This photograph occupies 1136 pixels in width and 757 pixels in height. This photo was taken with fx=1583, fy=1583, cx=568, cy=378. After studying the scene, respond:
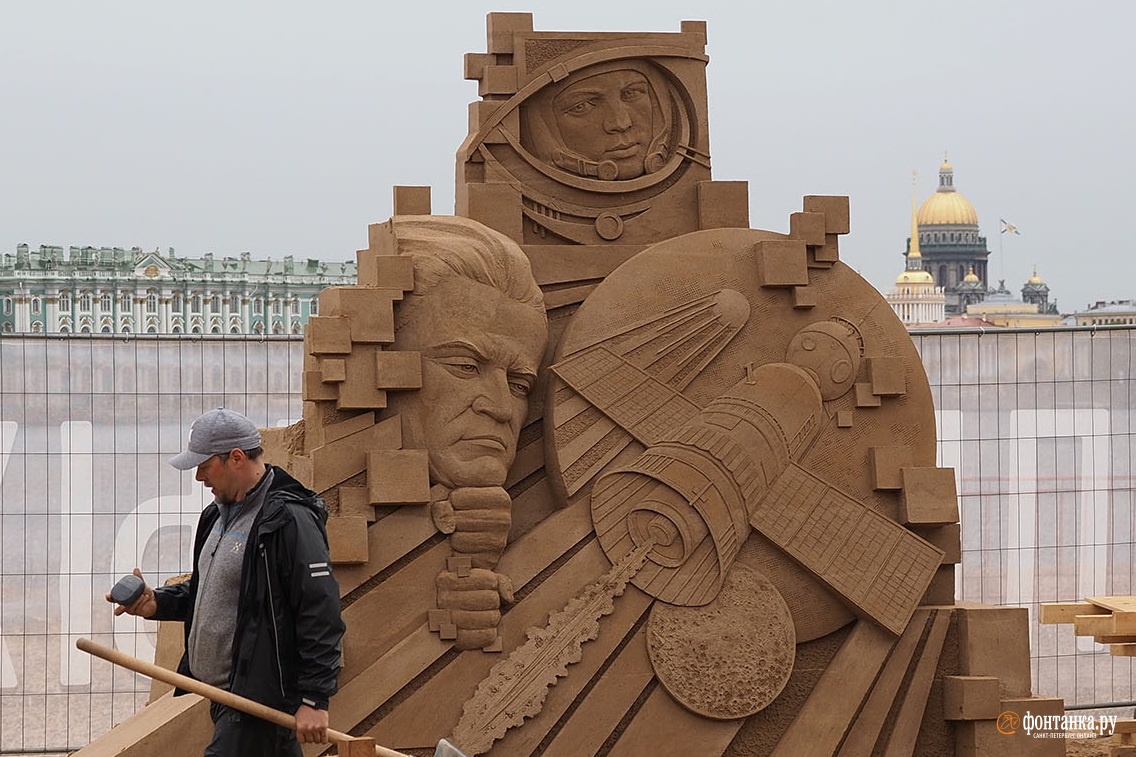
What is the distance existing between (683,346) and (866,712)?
1648 mm

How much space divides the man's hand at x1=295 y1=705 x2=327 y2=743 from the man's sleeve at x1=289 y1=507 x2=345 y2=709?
2cm

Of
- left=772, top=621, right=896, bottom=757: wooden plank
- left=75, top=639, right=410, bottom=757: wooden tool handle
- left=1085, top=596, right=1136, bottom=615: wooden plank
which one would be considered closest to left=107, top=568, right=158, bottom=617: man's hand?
Answer: left=75, top=639, right=410, bottom=757: wooden tool handle

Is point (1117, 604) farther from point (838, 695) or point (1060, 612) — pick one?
point (838, 695)

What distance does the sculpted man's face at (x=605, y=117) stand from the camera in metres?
6.69

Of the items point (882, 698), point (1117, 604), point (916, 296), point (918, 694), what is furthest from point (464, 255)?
point (916, 296)

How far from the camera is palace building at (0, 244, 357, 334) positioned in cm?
1819

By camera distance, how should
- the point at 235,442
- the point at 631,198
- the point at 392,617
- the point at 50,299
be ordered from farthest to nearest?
1. the point at 50,299
2. the point at 631,198
3. the point at 392,617
4. the point at 235,442

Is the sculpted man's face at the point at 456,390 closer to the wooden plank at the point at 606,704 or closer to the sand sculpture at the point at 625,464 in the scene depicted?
the sand sculpture at the point at 625,464

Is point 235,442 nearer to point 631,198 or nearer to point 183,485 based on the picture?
point 631,198

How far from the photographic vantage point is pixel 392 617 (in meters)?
5.95

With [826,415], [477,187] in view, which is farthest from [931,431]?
[477,187]

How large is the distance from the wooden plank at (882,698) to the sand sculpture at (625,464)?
0.04 feet

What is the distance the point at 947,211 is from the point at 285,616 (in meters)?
78.2

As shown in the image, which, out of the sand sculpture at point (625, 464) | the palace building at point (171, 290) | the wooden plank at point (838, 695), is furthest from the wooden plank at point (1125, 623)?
the palace building at point (171, 290)
